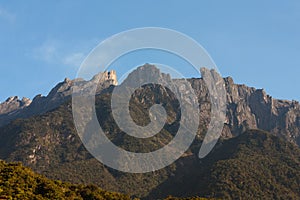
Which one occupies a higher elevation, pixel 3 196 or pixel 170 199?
pixel 170 199

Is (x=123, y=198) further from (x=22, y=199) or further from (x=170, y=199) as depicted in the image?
(x=22, y=199)

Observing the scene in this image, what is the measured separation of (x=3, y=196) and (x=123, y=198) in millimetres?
28116

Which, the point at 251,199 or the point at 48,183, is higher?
the point at 251,199

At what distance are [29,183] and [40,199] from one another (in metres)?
10.6

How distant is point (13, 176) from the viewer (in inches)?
3140

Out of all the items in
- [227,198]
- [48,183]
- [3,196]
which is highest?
[227,198]

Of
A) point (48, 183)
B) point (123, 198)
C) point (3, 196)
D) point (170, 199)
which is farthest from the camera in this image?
point (170, 199)

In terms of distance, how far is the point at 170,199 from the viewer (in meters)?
93.7

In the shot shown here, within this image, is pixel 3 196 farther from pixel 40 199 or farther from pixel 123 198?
pixel 123 198

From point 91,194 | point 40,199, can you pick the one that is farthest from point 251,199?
point 40,199

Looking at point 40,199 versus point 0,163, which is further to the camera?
point 0,163

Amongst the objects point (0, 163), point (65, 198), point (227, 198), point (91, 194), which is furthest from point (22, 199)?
point (227, 198)

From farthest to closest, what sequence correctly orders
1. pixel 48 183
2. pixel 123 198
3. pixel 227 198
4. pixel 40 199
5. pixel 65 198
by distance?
pixel 227 198
pixel 123 198
pixel 48 183
pixel 65 198
pixel 40 199

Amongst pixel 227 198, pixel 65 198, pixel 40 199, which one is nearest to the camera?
pixel 40 199
